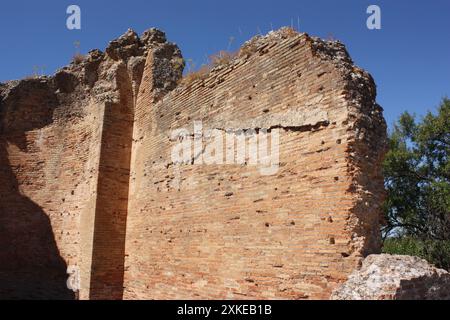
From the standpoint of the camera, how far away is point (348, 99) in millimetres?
5328

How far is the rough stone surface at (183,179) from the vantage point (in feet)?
17.5

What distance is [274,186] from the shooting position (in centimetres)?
604

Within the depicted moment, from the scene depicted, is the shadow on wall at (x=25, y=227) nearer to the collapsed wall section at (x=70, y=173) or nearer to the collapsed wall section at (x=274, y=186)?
the collapsed wall section at (x=70, y=173)

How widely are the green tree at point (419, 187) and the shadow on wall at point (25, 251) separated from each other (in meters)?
11.6

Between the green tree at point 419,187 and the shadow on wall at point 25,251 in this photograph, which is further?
the green tree at point 419,187

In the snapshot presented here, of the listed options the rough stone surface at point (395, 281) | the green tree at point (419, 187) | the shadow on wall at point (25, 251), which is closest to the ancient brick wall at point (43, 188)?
the shadow on wall at point (25, 251)

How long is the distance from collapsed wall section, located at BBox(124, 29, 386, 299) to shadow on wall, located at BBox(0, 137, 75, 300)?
339 centimetres

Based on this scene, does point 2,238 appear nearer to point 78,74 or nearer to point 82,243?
point 82,243

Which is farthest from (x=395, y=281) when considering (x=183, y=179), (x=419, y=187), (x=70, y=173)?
(x=419, y=187)

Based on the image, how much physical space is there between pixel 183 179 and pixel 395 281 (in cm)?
466

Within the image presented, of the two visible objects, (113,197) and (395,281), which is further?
(113,197)

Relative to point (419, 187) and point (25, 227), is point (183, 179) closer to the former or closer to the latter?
point (25, 227)

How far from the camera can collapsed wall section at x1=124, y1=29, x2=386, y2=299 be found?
5.20m

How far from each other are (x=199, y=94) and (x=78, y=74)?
582cm
